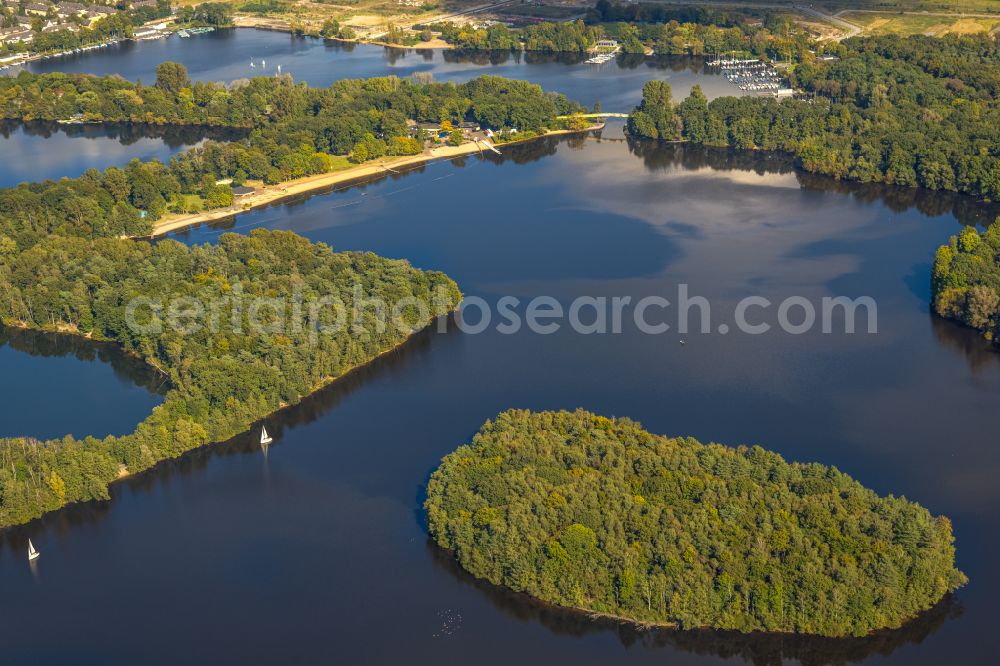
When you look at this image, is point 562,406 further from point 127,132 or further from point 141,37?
point 141,37

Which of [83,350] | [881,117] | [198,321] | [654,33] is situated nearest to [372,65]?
[654,33]

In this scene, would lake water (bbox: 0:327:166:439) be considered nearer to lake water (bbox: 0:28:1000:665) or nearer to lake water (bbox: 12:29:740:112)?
lake water (bbox: 0:28:1000:665)

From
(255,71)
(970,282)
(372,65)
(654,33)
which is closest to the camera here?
(970,282)

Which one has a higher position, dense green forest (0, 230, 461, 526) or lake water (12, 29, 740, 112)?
lake water (12, 29, 740, 112)

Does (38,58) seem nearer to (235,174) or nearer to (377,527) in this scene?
(235,174)

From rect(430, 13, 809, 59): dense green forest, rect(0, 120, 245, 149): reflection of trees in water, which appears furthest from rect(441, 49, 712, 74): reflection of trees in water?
rect(0, 120, 245, 149): reflection of trees in water
